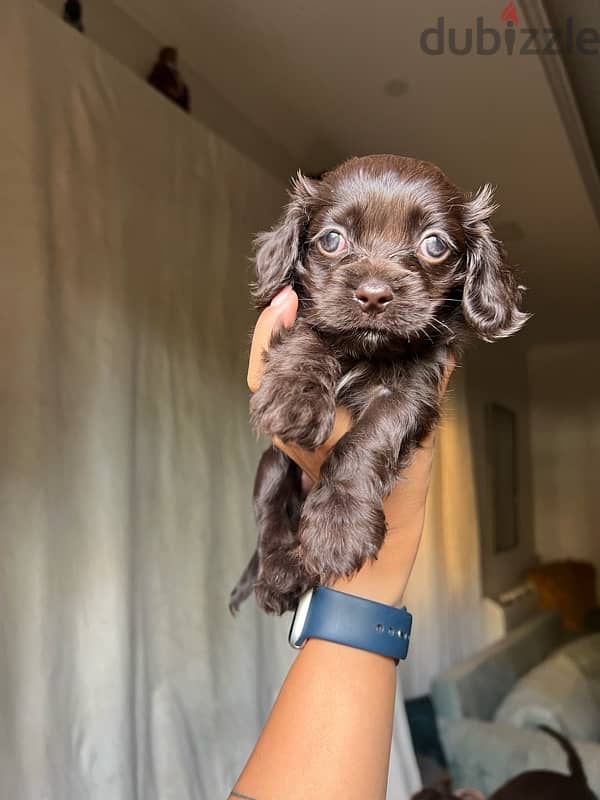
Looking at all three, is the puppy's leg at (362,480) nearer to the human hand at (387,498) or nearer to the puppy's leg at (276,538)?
the human hand at (387,498)

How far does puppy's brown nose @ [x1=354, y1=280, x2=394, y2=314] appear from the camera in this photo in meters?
1.03

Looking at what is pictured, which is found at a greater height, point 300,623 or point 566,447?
point 566,447

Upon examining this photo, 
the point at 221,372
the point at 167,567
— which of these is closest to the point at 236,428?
the point at 221,372

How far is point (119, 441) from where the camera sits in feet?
6.84

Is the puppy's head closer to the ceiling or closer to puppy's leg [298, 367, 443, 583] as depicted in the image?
puppy's leg [298, 367, 443, 583]

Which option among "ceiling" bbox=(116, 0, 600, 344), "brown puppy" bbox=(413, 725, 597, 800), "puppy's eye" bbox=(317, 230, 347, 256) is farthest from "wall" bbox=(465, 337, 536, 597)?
"puppy's eye" bbox=(317, 230, 347, 256)

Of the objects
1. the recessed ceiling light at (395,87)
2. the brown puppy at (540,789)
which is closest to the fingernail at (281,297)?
the recessed ceiling light at (395,87)

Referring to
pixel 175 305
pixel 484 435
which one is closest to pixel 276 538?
pixel 175 305

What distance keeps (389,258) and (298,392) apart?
28cm

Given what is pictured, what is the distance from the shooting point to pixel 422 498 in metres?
1.24

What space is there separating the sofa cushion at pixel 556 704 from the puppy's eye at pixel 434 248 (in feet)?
12.2

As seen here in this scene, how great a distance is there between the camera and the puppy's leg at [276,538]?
1278 mm

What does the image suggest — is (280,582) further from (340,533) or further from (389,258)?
(389,258)

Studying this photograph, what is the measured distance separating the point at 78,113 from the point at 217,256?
2.62ft
